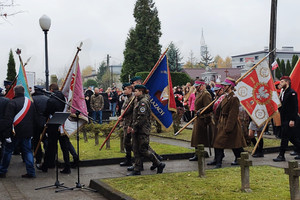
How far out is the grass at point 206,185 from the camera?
6.97 meters

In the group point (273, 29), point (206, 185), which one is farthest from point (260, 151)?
point (273, 29)

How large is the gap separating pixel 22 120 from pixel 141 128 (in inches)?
103

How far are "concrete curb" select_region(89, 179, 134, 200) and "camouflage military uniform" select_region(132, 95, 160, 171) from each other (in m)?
Result: 1.26

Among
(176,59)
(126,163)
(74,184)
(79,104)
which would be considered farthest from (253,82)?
(176,59)

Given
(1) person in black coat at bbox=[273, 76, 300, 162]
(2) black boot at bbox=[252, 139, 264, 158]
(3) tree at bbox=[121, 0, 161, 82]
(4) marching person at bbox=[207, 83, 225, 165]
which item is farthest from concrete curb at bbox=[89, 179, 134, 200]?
(3) tree at bbox=[121, 0, 161, 82]

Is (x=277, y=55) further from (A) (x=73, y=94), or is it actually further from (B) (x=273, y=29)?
(A) (x=73, y=94)

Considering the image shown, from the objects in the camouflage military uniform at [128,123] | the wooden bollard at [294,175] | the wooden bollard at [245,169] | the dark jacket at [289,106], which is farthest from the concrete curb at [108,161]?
the wooden bollard at [294,175]

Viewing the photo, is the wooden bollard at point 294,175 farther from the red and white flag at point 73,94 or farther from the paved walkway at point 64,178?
the red and white flag at point 73,94

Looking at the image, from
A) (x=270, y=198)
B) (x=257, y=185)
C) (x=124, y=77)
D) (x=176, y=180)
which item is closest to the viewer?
(x=270, y=198)

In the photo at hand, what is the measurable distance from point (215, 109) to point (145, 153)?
7.90 ft

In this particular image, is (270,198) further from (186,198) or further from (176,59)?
(176,59)

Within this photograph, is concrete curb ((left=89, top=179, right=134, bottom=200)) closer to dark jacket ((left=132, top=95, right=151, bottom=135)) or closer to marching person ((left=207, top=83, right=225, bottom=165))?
dark jacket ((left=132, top=95, right=151, bottom=135))

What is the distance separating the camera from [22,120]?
9.42 metres

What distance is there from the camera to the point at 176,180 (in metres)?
8.24
